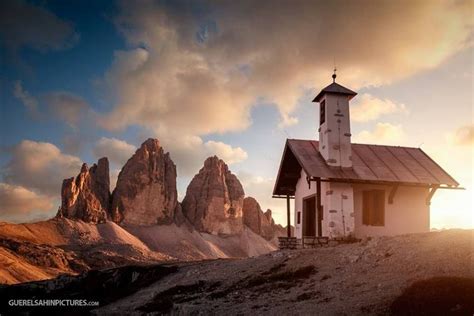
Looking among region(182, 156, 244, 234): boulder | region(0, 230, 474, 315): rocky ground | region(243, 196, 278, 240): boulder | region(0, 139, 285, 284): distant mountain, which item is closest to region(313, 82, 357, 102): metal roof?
region(0, 230, 474, 315): rocky ground

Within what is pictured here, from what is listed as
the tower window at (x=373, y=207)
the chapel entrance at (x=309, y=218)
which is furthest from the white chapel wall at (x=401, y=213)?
the chapel entrance at (x=309, y=218)

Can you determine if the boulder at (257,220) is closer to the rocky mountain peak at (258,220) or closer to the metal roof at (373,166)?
the rocky mountain peak at (258,220)

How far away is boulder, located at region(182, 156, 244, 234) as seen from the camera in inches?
5330

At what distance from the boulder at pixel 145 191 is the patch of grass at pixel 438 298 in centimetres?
11988

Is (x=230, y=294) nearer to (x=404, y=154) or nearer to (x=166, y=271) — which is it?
(x=166, y=271)

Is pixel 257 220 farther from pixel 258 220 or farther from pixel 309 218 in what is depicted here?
pixel 309 218

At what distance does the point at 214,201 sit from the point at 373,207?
11432cm

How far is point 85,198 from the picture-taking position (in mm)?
115625

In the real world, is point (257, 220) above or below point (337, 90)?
below

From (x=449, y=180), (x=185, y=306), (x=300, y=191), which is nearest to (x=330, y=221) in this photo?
(x=300, y=191)

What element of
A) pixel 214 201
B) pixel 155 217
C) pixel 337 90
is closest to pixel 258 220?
pixel 214 201

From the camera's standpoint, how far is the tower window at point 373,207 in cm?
2211

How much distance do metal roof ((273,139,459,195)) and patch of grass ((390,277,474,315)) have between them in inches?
457

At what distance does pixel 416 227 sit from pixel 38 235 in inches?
3810
